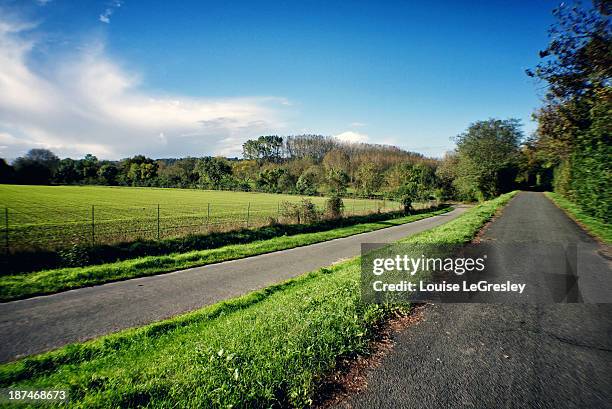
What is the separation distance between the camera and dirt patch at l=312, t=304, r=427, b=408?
3547 mm

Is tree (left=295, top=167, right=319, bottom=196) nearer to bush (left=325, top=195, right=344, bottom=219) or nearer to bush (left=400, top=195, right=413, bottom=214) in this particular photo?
bush (left=400, top=195, right=413, bottom=214)

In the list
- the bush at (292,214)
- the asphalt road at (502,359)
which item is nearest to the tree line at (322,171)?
the bush at (292,214)

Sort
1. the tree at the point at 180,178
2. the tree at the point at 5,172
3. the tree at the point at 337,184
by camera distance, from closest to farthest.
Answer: the tree at the point at 337,184
the tree at the point at 5,172
the tree at the point at 180,178

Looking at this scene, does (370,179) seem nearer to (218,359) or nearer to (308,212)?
(308,212)

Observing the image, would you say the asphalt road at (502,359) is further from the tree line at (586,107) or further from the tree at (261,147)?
the tree at (261,147)

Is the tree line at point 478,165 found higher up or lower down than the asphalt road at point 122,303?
higher up

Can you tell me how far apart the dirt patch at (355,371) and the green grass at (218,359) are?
0.38ft

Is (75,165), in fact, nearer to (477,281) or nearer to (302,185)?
(302,185)

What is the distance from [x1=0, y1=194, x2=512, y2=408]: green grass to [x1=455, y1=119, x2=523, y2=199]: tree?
52.6 meters

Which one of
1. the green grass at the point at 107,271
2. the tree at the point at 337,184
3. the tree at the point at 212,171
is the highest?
the tree at the point at 212,171

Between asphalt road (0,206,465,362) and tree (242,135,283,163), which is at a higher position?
tree (242,135,283,163)

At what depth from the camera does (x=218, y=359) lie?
13.2 feet

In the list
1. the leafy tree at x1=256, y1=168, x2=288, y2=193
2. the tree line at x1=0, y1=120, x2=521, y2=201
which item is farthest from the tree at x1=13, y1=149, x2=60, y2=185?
the leafy tree at x1=256, y1=168, x2=288, y2=193

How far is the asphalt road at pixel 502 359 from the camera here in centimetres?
341
